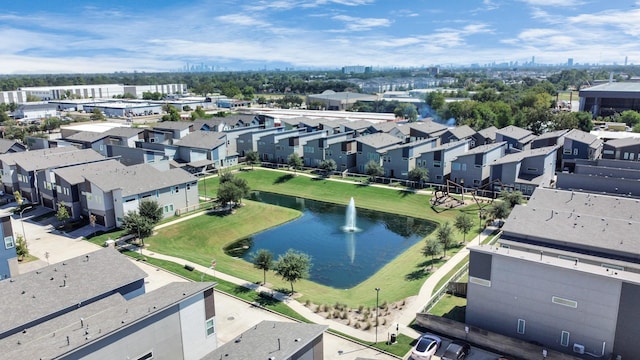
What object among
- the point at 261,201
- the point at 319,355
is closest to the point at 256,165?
the point at 261,201

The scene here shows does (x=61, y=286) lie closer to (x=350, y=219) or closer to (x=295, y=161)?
(x=350, y=219)

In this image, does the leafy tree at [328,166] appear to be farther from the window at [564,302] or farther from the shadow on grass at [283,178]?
the window at [564,302]

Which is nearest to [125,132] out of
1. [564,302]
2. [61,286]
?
[61,286]

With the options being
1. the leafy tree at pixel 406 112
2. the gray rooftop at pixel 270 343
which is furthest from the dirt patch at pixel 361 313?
the leafy tree at pixel 406 112

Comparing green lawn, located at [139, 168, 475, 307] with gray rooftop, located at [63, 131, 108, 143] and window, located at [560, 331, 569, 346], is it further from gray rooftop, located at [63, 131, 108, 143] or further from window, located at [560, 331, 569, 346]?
gray rooftop, located at [63, 131, 108, 143]

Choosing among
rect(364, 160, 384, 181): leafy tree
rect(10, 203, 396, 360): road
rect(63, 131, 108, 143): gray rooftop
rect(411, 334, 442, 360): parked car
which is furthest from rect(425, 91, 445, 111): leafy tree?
rect(411, 334, 442, 360): parked car

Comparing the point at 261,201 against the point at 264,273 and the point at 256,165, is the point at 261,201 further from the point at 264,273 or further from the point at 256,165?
the point at 264,273
